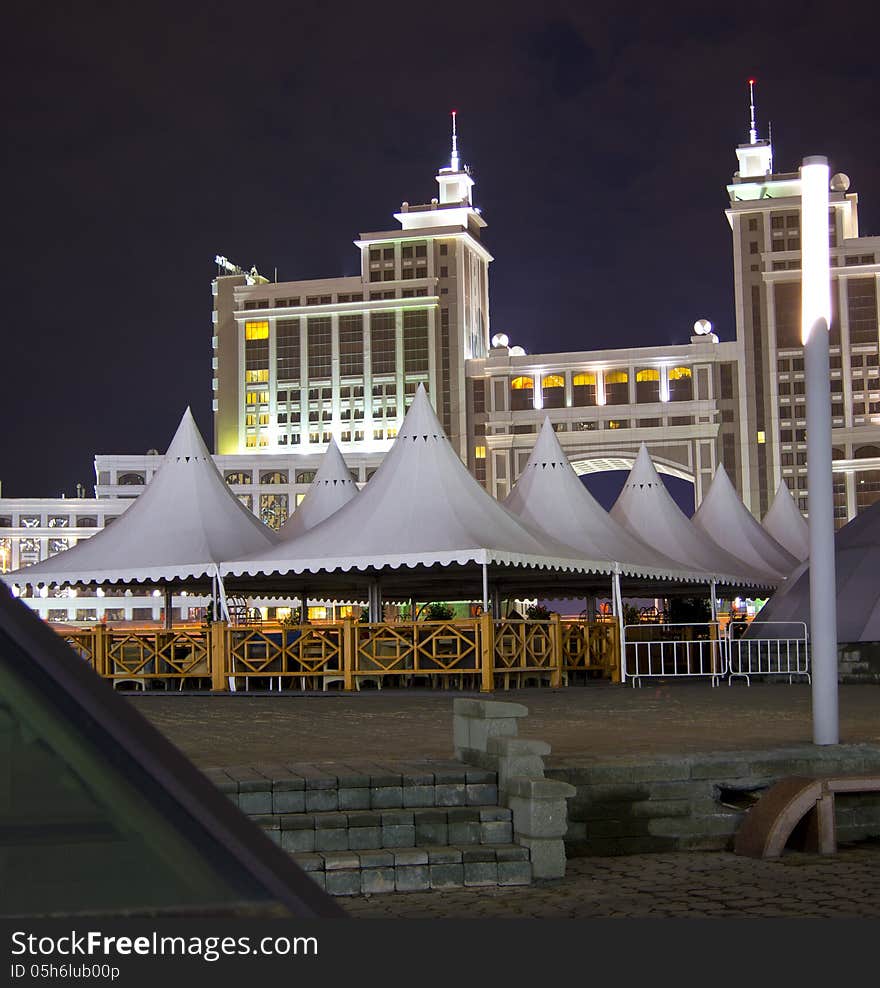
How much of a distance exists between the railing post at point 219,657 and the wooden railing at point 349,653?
0.02 meters

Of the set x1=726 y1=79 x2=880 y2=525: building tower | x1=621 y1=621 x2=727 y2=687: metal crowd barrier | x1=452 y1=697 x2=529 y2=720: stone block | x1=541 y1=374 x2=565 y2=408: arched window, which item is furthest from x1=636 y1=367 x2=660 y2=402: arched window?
x1=452 y1=697 x2=529 y2=720: stone block

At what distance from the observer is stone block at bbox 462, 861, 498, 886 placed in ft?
27.1

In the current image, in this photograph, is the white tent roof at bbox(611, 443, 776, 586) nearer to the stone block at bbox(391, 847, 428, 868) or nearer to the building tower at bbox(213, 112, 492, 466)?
the stone block at bbox(391, 847, 428, 868)

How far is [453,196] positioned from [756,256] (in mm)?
29934

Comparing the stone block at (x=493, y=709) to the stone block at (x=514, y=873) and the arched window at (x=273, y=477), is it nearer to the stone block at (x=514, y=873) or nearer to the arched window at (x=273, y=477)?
the stone block at (x=514, y=873)

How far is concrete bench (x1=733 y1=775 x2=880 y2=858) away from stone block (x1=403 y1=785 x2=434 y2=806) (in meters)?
2.00

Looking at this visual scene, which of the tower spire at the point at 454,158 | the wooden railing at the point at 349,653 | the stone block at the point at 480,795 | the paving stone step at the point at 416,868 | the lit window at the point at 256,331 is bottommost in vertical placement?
the paving stone step at the point at 416,868

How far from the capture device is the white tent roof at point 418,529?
2275cm

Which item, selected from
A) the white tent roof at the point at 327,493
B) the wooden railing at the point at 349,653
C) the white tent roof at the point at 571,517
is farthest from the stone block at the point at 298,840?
the white tent roof at the point at 327,493

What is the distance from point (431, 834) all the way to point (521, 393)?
102m

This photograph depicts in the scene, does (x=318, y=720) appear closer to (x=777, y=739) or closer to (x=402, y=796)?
(x=777, y=739)

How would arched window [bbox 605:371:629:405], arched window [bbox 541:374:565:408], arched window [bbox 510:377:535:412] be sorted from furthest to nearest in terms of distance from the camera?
arched window [bbox 510:377:535:412], arched window [bbox 541:374:565:408], arched window [bbox 605:371:629:405]

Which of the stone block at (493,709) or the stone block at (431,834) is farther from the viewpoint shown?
the stone block at (493,709)

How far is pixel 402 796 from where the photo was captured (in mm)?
8938
